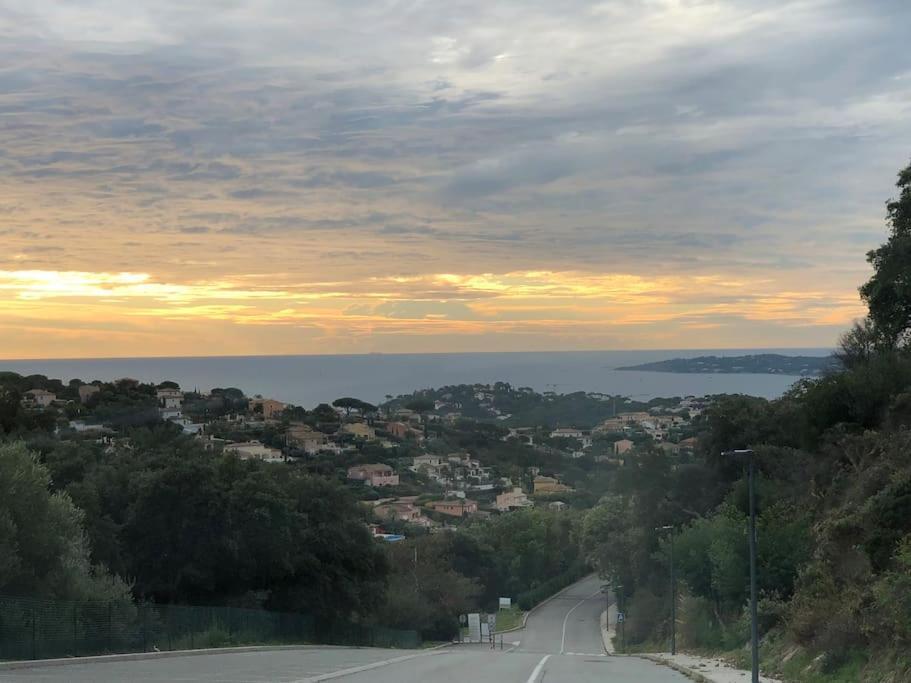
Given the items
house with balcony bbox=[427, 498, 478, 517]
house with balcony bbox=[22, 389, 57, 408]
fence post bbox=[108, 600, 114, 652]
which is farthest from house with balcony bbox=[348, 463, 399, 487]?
fence post bbox=[108, 600, 114, 652]

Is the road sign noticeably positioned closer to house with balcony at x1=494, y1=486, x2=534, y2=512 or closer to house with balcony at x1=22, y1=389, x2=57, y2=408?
house with balcony at x1=494, y1=486, x2=534, y2=512

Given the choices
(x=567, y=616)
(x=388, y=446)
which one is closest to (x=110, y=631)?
(x=567, y=616)

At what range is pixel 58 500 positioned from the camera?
30750 mm

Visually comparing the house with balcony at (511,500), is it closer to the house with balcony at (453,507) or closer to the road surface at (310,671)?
the house with balcony at (453,507)

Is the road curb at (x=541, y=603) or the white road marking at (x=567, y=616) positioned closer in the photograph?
the white road marking at (x=567, y=616)

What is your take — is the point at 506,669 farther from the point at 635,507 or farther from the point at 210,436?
the point at 210,436

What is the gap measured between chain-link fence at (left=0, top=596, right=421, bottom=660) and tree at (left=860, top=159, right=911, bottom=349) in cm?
2696

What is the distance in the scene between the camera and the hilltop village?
397 feet

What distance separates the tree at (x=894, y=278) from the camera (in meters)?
41.1

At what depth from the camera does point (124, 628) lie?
2719cm

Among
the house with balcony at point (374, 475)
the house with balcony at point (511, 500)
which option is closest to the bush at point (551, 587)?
the house with balcony at point (511, 500)

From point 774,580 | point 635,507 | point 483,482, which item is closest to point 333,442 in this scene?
point 483,482

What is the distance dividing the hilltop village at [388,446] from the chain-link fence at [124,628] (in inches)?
2088

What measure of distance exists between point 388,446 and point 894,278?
438 feet
